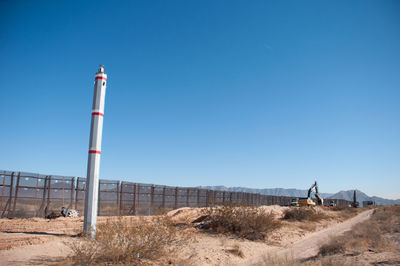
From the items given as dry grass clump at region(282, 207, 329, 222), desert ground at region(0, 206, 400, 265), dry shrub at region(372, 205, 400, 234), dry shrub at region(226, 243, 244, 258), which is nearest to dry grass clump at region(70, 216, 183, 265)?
desert ground at region(0, 206, 400, 265)

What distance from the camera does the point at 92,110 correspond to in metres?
14.1

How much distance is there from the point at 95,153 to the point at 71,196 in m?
12.8

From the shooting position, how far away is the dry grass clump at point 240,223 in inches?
671

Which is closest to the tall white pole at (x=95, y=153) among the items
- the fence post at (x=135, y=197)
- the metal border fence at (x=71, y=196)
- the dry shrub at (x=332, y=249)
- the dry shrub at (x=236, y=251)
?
the metal border fence at (x=71, y=196)

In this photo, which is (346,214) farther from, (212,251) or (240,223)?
(212,251)

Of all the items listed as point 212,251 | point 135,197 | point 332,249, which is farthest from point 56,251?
point 135,197

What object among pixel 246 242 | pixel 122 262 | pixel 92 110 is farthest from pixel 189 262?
pixel 92 110

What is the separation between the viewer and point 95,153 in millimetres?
13656

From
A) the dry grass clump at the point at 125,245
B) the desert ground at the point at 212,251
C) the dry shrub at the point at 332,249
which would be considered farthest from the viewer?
the dry shrub at the point at 332,249

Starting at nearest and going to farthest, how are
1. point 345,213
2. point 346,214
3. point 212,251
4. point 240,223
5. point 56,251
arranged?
point 56,251 < point 212,251 < point 240,223 < point 346,214 < point 345,213

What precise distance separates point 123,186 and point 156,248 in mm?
18254

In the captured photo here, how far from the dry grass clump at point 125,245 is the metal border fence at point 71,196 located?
7.65 metres

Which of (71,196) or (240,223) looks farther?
(71,196)

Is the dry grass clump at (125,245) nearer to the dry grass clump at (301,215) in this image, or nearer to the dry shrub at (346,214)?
the dry grass clump at (301,215)
